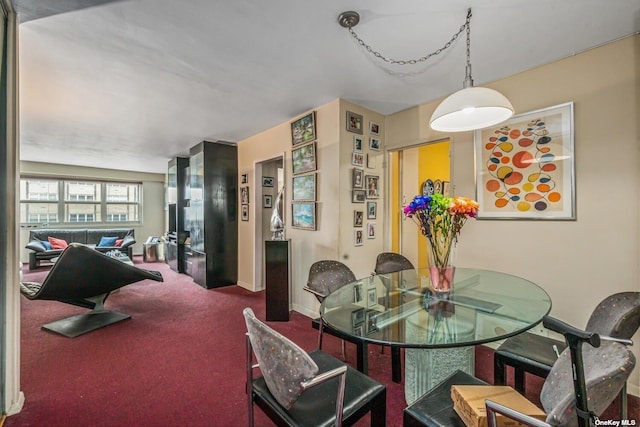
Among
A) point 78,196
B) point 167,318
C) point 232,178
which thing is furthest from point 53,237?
point 167,318

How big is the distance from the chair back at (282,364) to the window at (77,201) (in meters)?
8.65

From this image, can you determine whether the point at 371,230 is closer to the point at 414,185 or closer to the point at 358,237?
the point at 358,237

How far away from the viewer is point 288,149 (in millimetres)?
3809

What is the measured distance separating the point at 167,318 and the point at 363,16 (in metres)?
3.58

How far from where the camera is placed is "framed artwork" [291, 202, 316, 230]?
3.36m

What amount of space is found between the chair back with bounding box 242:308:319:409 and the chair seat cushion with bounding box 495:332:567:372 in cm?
125

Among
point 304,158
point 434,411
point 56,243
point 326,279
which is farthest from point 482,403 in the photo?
point 56,243

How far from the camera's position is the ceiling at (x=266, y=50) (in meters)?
1.69

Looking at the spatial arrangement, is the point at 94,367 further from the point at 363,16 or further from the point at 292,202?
the point at 363,16

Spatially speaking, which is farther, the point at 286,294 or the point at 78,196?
the point at 78,196

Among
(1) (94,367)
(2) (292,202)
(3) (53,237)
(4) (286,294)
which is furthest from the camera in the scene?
(3) (53,237)

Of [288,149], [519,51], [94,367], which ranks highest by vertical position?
[519,51]

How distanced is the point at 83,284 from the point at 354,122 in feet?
10.8

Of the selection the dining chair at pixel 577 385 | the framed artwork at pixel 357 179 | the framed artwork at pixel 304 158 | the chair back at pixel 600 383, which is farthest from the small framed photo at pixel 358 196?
the chair back at pixel 600 383
